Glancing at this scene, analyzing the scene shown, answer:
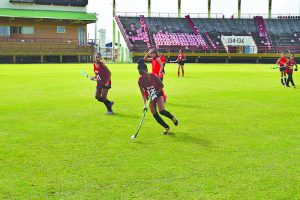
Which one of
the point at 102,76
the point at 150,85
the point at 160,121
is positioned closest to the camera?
the point at 150,85

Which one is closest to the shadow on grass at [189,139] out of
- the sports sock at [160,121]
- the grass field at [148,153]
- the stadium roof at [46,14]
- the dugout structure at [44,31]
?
the grass field at [148,153]

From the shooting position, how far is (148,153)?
340 inches

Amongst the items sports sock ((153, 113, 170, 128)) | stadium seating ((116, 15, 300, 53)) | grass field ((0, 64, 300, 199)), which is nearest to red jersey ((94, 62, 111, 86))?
grass field ((0, 64, 300, 199))

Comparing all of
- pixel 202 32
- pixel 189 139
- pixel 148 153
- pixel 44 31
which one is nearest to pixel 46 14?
pixel 44 31

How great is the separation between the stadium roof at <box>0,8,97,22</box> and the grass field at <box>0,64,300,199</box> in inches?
1955

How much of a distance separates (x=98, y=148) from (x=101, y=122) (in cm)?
320

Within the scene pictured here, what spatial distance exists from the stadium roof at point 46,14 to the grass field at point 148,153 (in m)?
49.7

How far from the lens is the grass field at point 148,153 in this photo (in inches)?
256

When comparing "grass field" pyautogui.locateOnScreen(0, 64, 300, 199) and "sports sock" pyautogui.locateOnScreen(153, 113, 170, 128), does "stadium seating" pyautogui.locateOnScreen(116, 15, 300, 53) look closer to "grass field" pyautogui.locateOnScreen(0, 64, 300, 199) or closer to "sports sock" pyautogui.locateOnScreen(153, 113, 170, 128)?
"grass field" pyautogui.locateOnScreen(0, 64, 300, 199)

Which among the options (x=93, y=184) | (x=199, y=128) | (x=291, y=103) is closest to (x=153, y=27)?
(x=291, y=103)

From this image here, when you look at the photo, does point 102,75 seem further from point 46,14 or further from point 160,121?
point 46,14

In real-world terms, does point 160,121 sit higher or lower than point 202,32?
lower

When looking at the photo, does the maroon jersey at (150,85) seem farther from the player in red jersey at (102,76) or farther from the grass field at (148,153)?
the player in red jersey at (102,76)

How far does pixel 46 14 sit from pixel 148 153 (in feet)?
195
